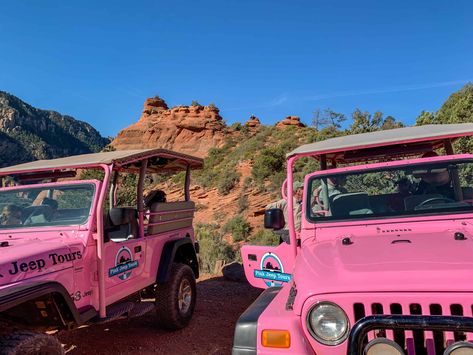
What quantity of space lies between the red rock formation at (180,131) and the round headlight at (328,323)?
50.1 metres

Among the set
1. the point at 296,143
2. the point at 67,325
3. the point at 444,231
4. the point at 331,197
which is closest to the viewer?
the point at 444,231

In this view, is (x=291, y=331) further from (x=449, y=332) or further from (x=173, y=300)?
(x=173, y=300)

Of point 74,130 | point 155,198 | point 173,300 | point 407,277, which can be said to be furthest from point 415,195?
point 74,130

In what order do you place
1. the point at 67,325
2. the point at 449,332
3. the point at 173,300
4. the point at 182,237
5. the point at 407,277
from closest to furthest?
the point at 449,332
the point at 407,277
the point at 67,325
the point at 173,300
the point at 182,237

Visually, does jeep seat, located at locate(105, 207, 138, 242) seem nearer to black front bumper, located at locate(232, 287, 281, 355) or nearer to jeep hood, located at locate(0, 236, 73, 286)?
jeep hood, located at locate(0, 236, 73, 286)

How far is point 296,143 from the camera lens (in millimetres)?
28719

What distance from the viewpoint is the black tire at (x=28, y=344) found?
260 centimetres

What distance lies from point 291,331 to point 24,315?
224cm

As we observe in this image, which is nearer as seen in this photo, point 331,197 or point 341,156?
point 331,197

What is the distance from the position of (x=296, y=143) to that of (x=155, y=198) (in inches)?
936

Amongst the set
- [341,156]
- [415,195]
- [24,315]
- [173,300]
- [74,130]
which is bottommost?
[173,300]

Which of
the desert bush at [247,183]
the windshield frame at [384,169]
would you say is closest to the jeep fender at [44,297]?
the windshield frame at [384,169]

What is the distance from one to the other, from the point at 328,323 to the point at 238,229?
44.2ft

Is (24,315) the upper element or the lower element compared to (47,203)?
lower
